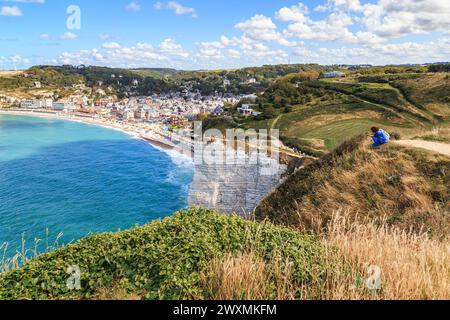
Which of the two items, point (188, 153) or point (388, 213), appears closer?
point (388, 213)

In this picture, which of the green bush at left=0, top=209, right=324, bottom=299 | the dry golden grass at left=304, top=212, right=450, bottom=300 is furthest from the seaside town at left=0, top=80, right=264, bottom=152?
the dry golden grass at left=304, top=212, right=450, bottom=300

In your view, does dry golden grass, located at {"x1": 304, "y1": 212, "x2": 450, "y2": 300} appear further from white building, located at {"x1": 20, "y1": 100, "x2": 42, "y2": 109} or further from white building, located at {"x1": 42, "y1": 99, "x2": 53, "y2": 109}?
white building, located at {"x1": 20, "y1": 100, "x2": 42, "y2": 109}

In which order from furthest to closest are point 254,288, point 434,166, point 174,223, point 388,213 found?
1. point 434,166
2. point 388,213
3. point 174,223
4. point 254,288

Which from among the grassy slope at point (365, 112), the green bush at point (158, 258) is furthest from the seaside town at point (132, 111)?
the green bush at point (158, 258)
